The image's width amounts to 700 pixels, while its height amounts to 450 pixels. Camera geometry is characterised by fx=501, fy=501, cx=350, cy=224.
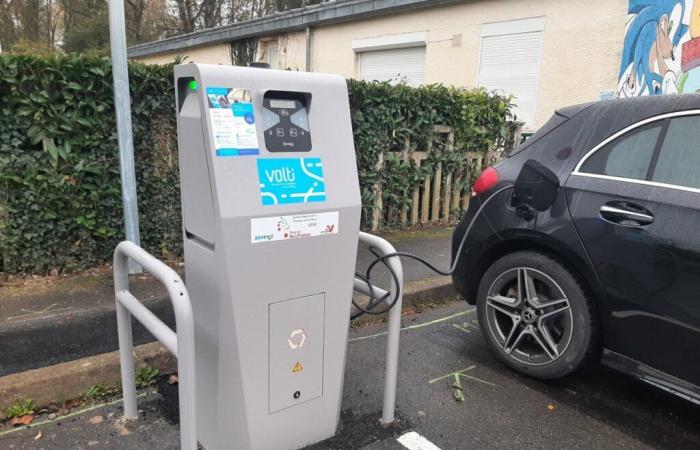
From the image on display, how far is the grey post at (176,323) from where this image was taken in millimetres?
1806

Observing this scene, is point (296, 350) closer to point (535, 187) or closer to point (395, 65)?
point (535, 187)

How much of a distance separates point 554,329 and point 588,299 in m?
0.32

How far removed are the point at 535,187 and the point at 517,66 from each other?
6845mm

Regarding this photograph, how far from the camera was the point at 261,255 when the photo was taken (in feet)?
6.57

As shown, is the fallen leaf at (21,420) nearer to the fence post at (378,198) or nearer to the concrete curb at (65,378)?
the concrete curb at (65,378)

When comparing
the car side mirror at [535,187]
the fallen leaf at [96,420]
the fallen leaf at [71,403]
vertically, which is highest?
the car side mirror at [535,187]

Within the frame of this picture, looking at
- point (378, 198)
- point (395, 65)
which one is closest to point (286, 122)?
point (378, 198)

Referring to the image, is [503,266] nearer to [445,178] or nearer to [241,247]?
[241,247]

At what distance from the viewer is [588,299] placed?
2.80 metres

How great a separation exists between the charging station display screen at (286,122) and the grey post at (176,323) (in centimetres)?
65

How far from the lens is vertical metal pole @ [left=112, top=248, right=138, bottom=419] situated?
2.43 metres

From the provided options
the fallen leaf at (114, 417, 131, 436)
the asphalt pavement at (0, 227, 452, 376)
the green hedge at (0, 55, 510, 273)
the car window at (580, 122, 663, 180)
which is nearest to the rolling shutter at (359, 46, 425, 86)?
the green hedge at (0, 55, 510, 273)

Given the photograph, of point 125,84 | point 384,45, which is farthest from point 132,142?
point 384,45

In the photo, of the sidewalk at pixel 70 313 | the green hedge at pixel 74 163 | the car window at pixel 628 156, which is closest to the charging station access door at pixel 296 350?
the sidewalk at pixel 70 313
